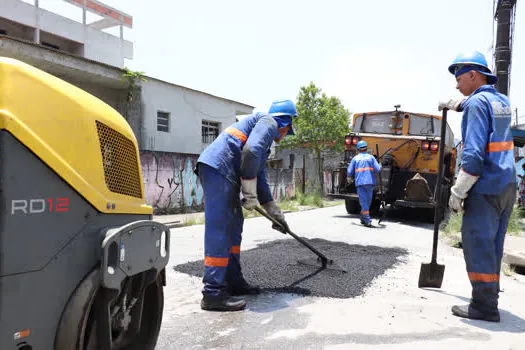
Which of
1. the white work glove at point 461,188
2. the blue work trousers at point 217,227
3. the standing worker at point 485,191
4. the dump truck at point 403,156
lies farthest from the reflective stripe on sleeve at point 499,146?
the dump truck at point 403,156

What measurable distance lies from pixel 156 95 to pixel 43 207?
15441 millimetres

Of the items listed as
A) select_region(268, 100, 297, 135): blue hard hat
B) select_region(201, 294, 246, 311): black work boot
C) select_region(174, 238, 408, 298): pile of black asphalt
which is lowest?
select_region(174, 238, 408, 298): pile of black asphalt

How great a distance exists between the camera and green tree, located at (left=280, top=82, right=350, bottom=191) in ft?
88.2

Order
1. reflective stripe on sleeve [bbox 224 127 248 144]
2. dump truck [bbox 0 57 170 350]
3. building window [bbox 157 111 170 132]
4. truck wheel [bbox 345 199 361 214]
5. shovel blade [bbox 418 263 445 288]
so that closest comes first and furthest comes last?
dump truck [bbox 0 57 170 350] → reflective stripe on sleeve [bbox 224 127 248 144] → shovel blade [bbox 418 263 445 288] → truck wheel [bbox 345 199 361 214] → building window [bbox 157 111 170 132]

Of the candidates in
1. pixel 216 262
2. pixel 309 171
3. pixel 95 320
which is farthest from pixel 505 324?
pixel 309 171

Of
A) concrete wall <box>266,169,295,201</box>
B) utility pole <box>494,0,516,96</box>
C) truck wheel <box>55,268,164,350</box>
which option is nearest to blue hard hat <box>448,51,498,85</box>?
truck wheel <box>55,268,164,350</box>

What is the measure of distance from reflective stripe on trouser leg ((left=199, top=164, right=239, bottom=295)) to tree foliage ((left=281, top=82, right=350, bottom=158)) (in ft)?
78.3

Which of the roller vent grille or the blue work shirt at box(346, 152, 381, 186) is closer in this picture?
the roller vent grille

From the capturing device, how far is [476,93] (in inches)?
125

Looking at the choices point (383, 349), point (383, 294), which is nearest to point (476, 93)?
point (383, 294)

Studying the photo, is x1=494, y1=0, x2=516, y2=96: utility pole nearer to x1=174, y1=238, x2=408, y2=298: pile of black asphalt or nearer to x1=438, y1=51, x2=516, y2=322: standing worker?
x1=174, y1=238, x2=408, y2=298: pile of black asphalt

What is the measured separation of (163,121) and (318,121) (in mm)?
13000

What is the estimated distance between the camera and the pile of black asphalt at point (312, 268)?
369cm

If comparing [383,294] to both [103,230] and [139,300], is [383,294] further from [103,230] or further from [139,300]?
[103,230]
